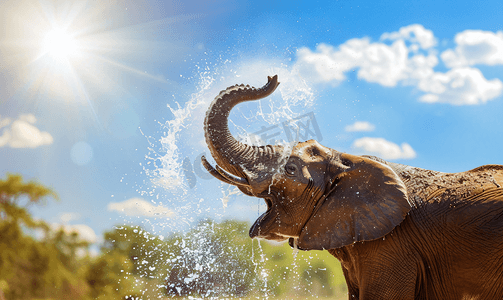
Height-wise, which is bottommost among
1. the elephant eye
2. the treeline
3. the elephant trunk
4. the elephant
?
the elephant

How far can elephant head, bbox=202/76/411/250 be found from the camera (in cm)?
509

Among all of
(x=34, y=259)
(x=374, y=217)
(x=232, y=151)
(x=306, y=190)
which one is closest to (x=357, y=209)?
(x=374, y=217)

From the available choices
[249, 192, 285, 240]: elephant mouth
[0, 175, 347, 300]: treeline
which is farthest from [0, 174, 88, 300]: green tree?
[249, 192, 285, 240]: elephant mouth

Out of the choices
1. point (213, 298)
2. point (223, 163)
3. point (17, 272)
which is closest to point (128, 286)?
point (17, 272)

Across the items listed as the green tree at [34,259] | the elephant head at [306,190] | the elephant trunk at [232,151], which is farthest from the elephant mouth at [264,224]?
the green tree at [34,259]

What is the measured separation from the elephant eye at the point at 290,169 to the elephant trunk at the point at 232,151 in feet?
0.51

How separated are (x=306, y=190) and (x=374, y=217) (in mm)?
931

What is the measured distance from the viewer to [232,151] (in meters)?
5.22

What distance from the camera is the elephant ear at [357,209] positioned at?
5.07 meters

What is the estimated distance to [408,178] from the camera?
5734 millimetres

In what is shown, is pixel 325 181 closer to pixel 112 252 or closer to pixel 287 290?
pixel 112 252

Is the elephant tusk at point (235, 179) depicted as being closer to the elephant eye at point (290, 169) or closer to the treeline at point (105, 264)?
the elephant eye at point (290, 169)

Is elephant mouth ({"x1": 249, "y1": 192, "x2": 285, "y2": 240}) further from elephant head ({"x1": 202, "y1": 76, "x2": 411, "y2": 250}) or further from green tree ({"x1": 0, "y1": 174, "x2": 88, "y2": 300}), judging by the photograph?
green tree ({"x1": 0, "y1": 174, "x2": 88, "y2": 300})

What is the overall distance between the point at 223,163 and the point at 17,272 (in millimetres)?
19474
